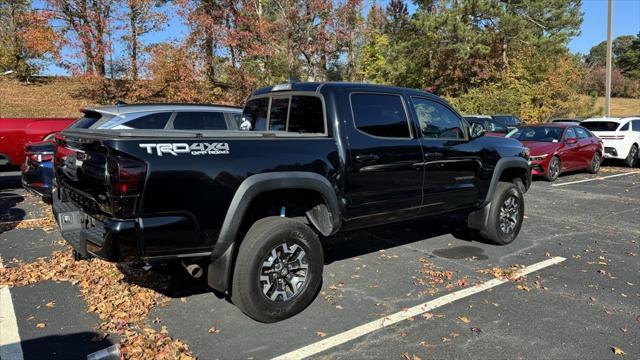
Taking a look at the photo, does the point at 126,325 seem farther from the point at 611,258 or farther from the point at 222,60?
the point at 222,60

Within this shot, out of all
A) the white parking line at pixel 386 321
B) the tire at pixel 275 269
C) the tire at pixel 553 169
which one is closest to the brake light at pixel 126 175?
the tire at pixel 275 269

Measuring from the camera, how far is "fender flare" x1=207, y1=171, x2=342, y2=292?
3.66 meters

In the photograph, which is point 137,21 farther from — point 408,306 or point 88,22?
point 408,306

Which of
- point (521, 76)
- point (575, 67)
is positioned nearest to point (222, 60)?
point (521, 76)

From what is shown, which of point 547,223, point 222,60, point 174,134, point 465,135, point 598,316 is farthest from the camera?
point 222,60

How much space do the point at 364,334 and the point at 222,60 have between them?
59.6ft

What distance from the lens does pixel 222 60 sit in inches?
796

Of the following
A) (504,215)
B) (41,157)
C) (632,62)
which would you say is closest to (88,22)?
(41,157)

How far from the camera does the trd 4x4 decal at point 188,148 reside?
10.8ft

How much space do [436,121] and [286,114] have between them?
1760 millimetres

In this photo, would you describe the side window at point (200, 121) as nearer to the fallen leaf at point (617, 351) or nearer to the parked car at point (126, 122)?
the parked car at point (126, 122)

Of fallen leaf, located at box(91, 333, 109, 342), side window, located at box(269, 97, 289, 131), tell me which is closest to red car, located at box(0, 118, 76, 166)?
side window, located at box(269, 97, 289, 131)

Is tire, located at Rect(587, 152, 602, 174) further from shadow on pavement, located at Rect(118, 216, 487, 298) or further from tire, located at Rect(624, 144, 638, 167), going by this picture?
shadow on pavement, located at Rect(118, 216, 487, 298)

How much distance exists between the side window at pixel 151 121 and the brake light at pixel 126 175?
4.35 meters
